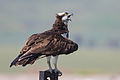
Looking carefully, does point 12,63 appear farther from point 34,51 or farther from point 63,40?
point 63,40

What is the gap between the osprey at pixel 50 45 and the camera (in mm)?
15812

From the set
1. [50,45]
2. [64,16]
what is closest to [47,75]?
[50,45]

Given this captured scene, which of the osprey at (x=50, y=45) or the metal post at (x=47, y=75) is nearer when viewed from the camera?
the osprey at (x=50, y=45)

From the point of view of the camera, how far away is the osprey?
15.8 m

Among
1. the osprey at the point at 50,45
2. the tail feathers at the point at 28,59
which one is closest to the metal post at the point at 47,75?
the osprey at the point at 50,45

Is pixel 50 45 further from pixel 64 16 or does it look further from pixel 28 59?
pixel 64 16

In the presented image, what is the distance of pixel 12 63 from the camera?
52.4 ft

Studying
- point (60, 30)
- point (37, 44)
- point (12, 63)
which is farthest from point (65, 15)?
point (12, 63)

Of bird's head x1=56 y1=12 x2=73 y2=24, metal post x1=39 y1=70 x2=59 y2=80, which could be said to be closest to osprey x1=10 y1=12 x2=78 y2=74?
→ bird's head x1=56 y1=12 x2=73 y2=24

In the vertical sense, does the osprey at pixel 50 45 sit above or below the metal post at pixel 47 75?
above

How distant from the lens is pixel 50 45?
16.1 metres

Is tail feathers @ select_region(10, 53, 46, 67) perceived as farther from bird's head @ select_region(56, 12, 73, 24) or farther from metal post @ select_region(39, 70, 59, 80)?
bird's head @ select_region(56, 12, 73, 24)

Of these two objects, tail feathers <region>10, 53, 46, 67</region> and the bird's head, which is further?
the bird's head

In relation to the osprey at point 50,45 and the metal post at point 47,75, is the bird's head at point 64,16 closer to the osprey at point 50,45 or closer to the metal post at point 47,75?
the osprey at point 50,45
